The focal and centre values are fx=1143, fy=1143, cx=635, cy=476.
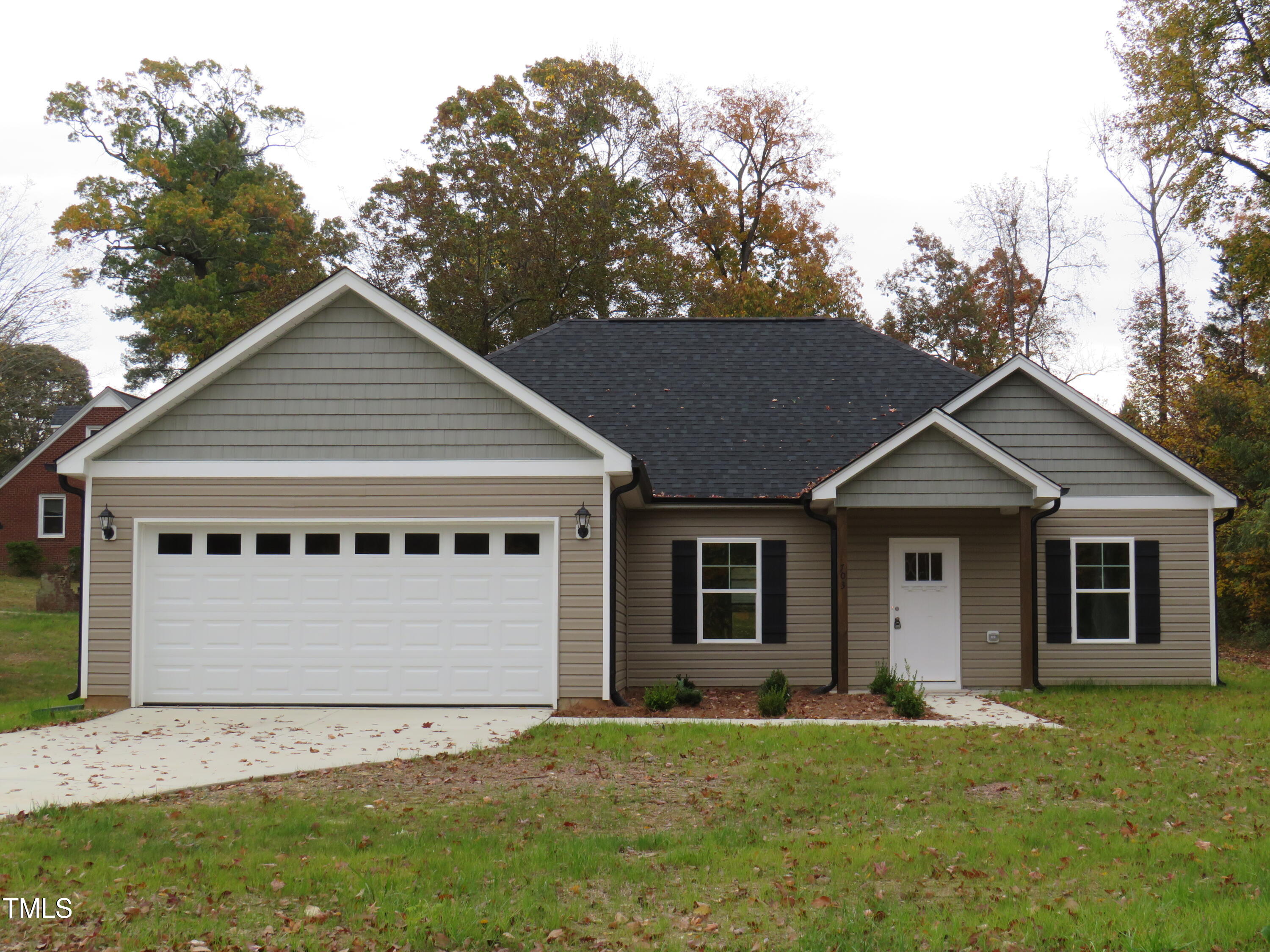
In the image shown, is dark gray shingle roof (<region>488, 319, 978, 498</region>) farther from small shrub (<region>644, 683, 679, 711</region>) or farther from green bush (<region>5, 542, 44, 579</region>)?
green bush (<region>5, 542, 44, 579</region>)

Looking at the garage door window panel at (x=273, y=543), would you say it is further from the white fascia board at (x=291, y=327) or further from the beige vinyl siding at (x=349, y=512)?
the white fascia board at (x=291, y=327)

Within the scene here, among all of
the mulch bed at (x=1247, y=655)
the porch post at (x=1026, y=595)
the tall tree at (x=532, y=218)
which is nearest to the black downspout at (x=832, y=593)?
the porch post at (x=1026, y=595)

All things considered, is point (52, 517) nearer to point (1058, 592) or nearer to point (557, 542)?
point (557, 542)

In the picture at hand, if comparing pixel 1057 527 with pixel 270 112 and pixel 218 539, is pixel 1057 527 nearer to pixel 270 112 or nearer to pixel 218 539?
pixel 218 539

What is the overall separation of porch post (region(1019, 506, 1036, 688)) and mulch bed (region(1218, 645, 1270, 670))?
7.97 metres

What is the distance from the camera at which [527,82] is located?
33875 mm

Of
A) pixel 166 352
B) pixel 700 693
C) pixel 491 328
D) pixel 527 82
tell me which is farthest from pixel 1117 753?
pixel 166 352

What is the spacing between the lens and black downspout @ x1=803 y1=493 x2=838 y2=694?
1494cm

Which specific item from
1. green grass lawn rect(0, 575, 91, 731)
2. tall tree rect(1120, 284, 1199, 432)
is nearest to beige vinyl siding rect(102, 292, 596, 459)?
green grass lawn rect(0, 575, 91, 731)

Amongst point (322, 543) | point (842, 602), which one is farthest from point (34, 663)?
point (842, 602)

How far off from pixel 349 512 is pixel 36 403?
44.2 m

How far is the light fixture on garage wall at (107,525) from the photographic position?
43.6 ft

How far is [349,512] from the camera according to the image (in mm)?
13367

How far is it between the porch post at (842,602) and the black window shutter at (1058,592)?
3098mm
